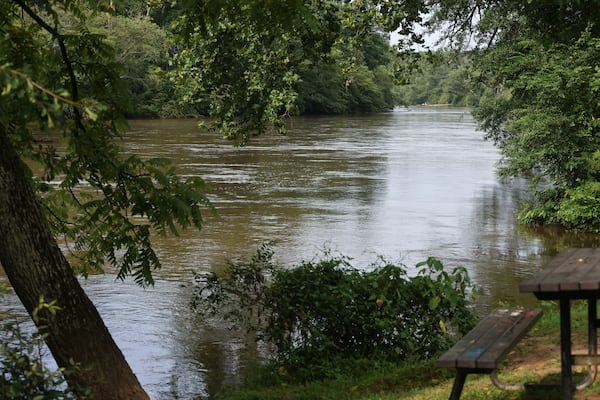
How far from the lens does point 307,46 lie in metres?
11.9

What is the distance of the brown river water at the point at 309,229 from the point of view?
34.4ft

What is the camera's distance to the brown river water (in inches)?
413

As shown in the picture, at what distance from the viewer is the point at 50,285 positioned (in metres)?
6.17

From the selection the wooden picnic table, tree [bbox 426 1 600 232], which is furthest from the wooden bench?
tree [bbox 426 1 600 232]

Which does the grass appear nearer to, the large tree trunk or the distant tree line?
the large tree trunk

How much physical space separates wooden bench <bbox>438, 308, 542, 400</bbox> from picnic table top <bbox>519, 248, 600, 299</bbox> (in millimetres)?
399

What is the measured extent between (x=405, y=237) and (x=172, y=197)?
474 inches

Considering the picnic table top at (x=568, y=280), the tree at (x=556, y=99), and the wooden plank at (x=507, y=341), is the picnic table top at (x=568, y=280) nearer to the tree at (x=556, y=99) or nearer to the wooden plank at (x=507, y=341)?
the wooden plank at (x=507, y=341)

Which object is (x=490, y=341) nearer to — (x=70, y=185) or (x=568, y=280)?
(x=568, y=280)

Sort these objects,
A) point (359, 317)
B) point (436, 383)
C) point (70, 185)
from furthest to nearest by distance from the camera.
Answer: point (359, 317), point (70, 185), point (436, 383)

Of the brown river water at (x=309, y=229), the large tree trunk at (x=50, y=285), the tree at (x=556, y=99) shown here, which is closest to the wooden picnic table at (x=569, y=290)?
the large tree trunk at (x=50, y=285)

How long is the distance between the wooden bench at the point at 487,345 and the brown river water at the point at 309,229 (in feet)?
12.2

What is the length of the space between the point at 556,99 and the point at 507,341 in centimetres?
1377

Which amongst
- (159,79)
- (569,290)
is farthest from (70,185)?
(159,79)
